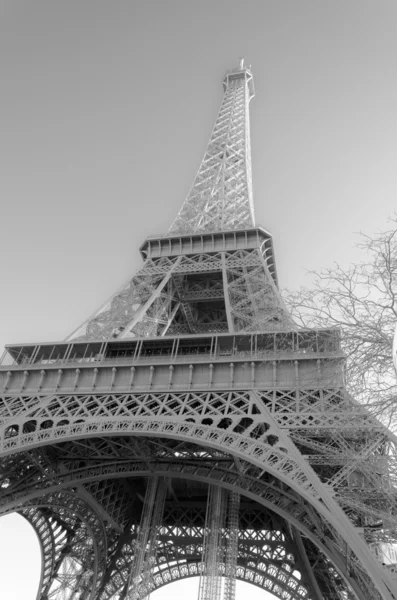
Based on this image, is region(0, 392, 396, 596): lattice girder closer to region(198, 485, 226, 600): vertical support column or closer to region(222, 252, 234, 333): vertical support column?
region(222, 252, 234, 333): vertical support column

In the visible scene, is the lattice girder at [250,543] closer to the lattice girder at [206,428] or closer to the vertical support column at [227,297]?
the lattice girder at [206,428]

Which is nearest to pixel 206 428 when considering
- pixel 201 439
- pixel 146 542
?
pixel 201 439

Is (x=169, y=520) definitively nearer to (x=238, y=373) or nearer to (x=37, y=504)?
(x=37, y=504)

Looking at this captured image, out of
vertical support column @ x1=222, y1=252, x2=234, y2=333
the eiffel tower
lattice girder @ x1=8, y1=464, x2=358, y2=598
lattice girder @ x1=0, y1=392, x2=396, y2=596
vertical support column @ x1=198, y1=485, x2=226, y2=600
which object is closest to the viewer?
lattice girder @ x1=0, y1=392, x2=396, y2=596

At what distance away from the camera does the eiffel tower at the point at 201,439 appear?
46.0ft

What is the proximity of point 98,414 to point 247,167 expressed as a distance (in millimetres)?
25499

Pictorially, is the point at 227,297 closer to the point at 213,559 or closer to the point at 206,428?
the point at 206,428

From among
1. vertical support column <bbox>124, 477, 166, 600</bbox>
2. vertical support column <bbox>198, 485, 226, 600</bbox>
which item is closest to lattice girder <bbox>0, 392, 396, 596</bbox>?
vertical support column <bbox>198, 485, 226, 600</bbox>

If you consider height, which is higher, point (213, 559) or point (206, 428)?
point (206, 428)

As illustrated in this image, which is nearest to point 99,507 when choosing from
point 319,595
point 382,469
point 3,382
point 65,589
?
point 65,589

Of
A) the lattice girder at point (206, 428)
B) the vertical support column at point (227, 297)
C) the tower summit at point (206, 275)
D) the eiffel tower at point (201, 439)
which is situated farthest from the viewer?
the tower summit at point (206, 275)

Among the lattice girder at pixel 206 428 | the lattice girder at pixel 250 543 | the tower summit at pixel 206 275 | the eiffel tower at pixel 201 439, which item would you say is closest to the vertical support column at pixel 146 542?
the eiffel tower at pixel 201 439

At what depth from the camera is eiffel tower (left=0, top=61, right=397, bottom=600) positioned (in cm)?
1403

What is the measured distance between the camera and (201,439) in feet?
50.0
